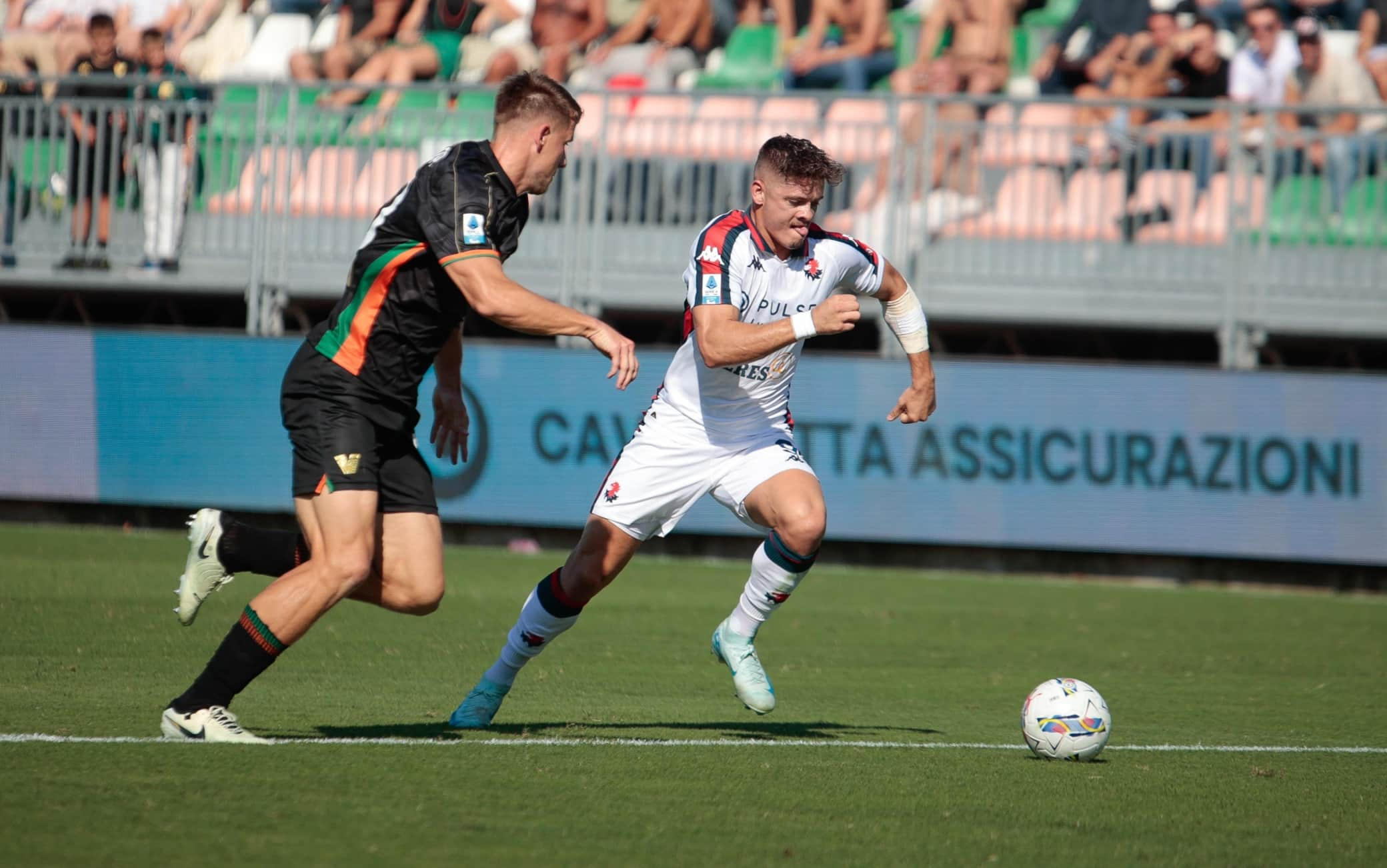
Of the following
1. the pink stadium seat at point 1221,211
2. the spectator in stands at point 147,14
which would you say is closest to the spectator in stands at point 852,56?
the pink stadium seat at point 1221,211

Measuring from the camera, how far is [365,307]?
584 centimetres

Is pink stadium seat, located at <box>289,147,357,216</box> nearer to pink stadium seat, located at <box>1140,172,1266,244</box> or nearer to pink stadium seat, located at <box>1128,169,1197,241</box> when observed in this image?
pink stadium seat, located at <box>1128,169,1197,241</box>

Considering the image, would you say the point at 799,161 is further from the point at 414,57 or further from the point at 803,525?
the point at 414,57

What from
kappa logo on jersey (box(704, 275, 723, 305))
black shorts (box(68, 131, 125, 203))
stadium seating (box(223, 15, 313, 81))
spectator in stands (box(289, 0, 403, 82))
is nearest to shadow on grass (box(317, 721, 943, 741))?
kappa logo on jersey (box(704, 275, 723, 305))

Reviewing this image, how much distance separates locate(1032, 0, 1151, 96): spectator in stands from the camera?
1631 cm

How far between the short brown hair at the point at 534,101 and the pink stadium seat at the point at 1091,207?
8.82 metres

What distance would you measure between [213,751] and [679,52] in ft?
42.8

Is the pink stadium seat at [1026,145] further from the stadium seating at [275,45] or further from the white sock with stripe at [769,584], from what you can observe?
the stadium seating at [275,45]

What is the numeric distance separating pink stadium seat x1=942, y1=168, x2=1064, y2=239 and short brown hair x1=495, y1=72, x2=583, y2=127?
28.5 ft

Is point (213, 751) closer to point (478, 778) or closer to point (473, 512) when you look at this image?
point (478, 778)

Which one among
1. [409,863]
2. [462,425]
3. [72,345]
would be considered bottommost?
[72,345]

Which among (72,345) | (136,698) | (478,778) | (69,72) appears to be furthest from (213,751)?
(69,72)

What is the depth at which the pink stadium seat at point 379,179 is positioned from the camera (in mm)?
14562

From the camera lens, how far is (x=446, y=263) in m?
5.62
